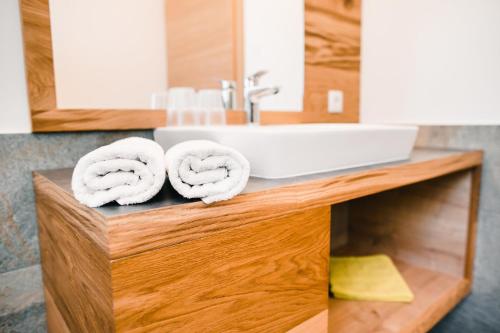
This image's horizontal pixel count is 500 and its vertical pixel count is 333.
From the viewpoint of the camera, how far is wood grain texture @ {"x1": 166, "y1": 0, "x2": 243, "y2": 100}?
118 centimetres

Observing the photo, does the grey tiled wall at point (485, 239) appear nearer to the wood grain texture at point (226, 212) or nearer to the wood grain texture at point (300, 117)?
the wood grain texture at point (300, 117)

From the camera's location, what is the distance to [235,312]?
1.80 feet

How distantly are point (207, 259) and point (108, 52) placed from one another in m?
0.80

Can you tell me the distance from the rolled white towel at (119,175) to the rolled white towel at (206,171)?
23mm

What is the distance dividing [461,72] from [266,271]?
1.17 meters

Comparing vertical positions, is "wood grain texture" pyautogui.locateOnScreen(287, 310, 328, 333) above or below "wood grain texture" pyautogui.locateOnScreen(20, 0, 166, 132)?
below

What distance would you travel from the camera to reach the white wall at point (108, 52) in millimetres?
935

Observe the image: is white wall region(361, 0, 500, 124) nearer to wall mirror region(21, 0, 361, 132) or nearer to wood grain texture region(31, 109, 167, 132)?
wall mirror region(21, 0, 361, 132)

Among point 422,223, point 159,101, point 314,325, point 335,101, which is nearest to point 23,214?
point 159,101

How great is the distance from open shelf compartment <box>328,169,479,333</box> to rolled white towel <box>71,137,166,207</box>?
67cm

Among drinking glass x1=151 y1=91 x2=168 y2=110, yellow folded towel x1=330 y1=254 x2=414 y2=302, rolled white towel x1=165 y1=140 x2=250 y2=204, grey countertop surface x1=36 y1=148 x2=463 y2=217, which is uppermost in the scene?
drinking glass x1=151 y1=91 x2=168 y2=110

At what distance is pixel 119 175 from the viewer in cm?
49

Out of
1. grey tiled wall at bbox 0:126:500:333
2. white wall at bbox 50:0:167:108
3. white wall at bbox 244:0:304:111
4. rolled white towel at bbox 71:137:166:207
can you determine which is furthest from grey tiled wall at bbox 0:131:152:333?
white wall at bbox 244:0:304:111

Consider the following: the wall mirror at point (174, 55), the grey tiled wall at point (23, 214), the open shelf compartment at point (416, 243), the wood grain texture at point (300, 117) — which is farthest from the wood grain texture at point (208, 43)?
the open shelf compartment at point (416, 243)
